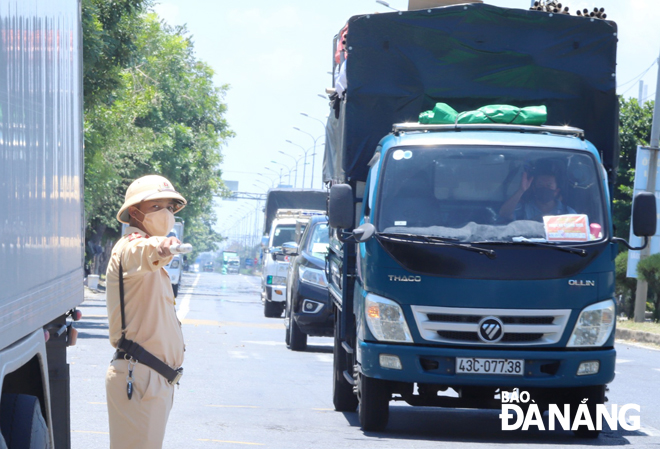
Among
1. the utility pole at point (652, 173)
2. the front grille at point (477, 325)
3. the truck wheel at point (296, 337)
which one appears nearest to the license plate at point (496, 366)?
the front grille at point (477, 325)

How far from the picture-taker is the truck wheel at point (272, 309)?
95.0ft

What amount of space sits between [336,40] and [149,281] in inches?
294

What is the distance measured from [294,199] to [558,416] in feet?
85.2

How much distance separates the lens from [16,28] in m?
4.44

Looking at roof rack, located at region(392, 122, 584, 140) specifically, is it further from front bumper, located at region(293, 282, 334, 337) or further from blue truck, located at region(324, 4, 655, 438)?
front bumper, located at region(293, 282, 334, 337)

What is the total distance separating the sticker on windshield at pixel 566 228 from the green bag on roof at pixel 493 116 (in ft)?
3.55

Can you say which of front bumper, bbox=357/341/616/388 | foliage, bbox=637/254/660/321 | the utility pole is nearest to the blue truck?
front bumper, bbox=357/341/616/388

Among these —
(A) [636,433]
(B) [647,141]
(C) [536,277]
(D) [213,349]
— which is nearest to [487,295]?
(C) [536,277]

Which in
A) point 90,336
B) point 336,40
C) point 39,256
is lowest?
point 90,336

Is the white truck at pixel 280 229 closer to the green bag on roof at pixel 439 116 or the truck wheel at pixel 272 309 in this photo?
the truck wheel at pixel 272 309

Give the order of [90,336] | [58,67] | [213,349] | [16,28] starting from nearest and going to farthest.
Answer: [16,28]
[58,67]
[213,349]
[90,336]

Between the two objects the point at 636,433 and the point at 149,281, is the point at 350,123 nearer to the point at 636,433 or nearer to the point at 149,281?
the point at 636,433

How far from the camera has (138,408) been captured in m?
5.10

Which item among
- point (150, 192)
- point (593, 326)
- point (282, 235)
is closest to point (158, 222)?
point (150, 192)
